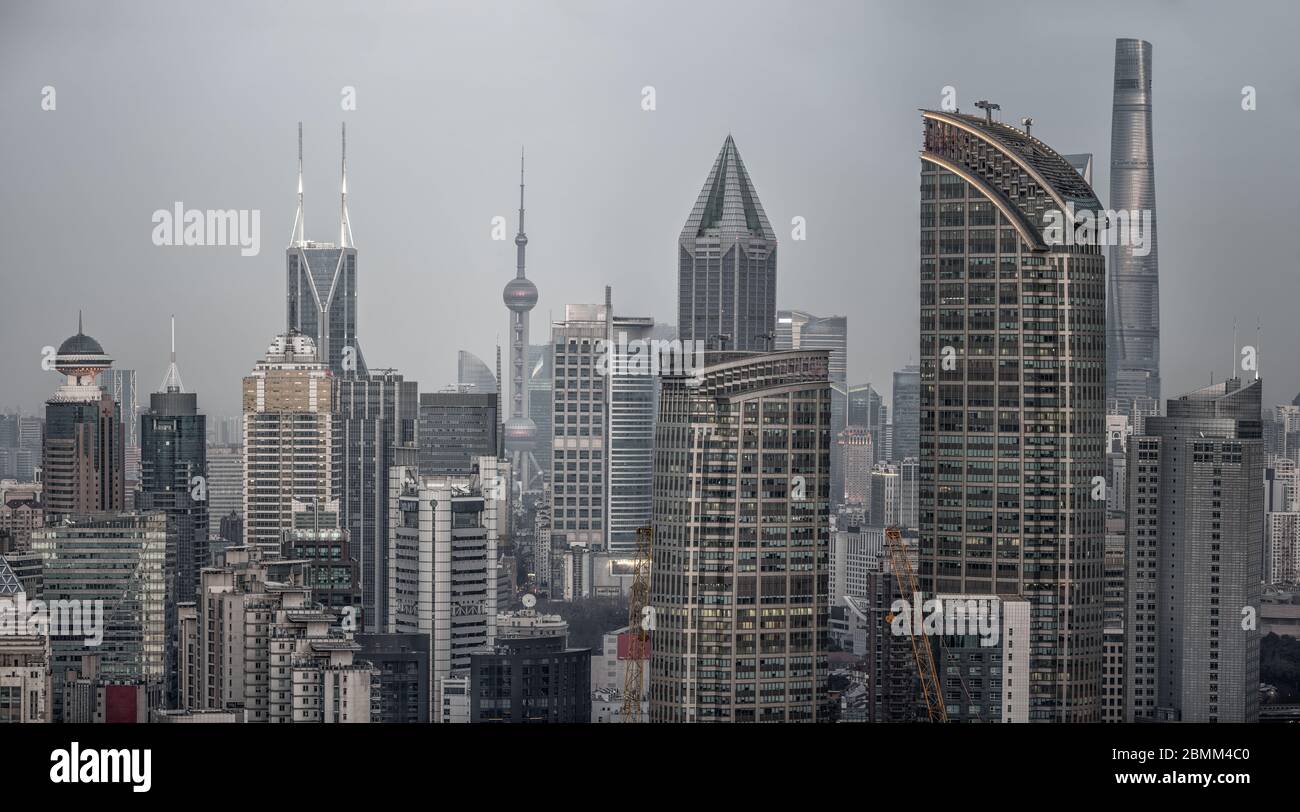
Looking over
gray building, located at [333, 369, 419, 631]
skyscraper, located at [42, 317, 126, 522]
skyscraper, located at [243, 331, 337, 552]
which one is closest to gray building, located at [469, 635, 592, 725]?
gray building, located at [333, 369, 419, 631]

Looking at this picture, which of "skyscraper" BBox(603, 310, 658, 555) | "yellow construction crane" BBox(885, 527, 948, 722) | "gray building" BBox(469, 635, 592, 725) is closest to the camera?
"yellow construction crane" BBox(885, 527, 948, 722)

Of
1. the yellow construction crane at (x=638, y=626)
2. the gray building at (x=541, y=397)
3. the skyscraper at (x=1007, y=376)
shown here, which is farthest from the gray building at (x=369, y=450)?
the skyscraper at (x=1007, y=376)

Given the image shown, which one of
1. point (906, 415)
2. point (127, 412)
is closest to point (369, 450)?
point (127, 412)

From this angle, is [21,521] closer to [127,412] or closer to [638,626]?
[127,412]

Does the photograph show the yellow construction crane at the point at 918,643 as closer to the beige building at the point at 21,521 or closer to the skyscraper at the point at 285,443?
the skyscraper at the point at 285,443

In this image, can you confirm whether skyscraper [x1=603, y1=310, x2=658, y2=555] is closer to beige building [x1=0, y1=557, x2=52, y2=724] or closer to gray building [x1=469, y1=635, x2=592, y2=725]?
gray building [x1=469, y1=635, x2=592, y2=725]

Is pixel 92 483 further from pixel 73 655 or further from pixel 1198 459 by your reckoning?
pixel 1198 459
